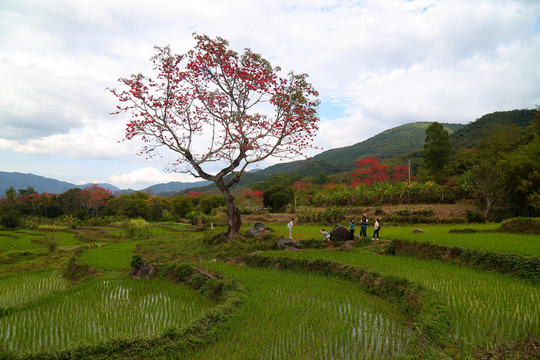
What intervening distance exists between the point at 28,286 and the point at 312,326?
33.1 feet

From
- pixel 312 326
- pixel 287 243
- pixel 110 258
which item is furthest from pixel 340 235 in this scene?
pixel 110 258

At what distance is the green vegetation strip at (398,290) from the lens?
485 cm

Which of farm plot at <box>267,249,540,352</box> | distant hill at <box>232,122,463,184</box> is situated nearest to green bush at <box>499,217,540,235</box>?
farm plot at <box>267,249,540,352</box>

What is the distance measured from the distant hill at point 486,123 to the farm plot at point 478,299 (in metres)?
49.5

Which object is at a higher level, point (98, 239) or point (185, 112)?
point (185, 112)

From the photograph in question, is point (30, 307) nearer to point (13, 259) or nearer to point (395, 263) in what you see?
point (13, 259)

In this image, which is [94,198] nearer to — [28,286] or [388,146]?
[28,286]

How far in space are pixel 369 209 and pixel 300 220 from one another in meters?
6.47

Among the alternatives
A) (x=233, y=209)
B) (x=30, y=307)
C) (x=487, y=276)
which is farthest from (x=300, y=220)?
(x=30, y=307)

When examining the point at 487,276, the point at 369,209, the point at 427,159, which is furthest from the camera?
the point at 427,159

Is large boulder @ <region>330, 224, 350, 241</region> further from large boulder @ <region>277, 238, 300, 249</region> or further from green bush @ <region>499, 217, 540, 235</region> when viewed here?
green bush @ <region>499, 217, 540, 235</region>

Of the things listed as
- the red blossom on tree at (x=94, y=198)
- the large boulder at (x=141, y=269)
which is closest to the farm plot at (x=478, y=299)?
the large boulder at (x=141, y=269)

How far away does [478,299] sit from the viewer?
6445mm

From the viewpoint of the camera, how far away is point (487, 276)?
842cm
